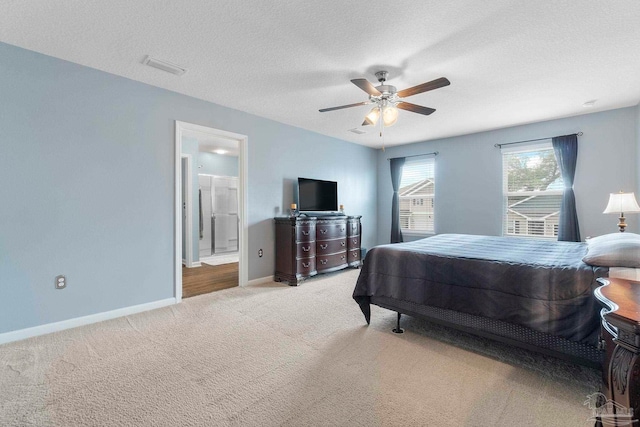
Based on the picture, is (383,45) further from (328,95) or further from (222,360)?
(222,360)

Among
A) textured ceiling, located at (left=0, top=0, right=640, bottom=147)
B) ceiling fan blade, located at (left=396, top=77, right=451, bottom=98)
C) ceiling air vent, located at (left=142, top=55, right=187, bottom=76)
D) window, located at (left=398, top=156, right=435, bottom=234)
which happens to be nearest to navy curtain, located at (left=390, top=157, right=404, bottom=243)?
window, located at (left=398, top=156, right=435, bottom=234)

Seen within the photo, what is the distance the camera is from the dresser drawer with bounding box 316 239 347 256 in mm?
4582

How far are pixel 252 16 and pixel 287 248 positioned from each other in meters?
2.99

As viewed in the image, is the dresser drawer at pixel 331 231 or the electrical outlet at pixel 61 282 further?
the dresser drawer at pixel 331 231

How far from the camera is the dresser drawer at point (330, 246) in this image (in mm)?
4582

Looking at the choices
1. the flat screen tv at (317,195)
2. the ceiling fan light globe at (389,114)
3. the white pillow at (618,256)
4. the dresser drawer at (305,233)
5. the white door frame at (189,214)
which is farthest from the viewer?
the white door frame at (189,214)

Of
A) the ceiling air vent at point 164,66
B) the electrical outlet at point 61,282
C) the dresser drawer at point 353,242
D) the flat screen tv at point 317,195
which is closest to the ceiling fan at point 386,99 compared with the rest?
the ceiling air vent at point 164,66

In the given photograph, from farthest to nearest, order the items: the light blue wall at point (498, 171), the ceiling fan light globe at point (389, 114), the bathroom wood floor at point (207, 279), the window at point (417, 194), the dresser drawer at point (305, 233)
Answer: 1. the window at point (417, 194)
2. the dresser drawer at point (305, 233)
3. the bathroom wood floor at point (207, 279)
4. the light blue wall at point (498, 171)
5. the ceiling fan light globe at point (389, 114)

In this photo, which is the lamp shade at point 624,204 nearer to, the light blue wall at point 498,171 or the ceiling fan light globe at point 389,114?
the light blue wall at point 498,171

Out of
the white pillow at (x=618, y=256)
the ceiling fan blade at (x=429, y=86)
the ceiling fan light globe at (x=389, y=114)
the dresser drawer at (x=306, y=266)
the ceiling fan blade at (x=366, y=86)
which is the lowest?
the dresser drawer at (x=306, y=266)

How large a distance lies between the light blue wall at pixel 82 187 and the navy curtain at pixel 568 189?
497cm

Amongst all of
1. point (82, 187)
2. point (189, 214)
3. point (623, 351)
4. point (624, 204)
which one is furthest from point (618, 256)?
point (189, 214)

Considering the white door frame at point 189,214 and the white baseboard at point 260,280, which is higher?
the white door frame at point 189,214

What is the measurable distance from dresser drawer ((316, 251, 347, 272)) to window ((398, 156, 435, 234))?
1.86 meters
